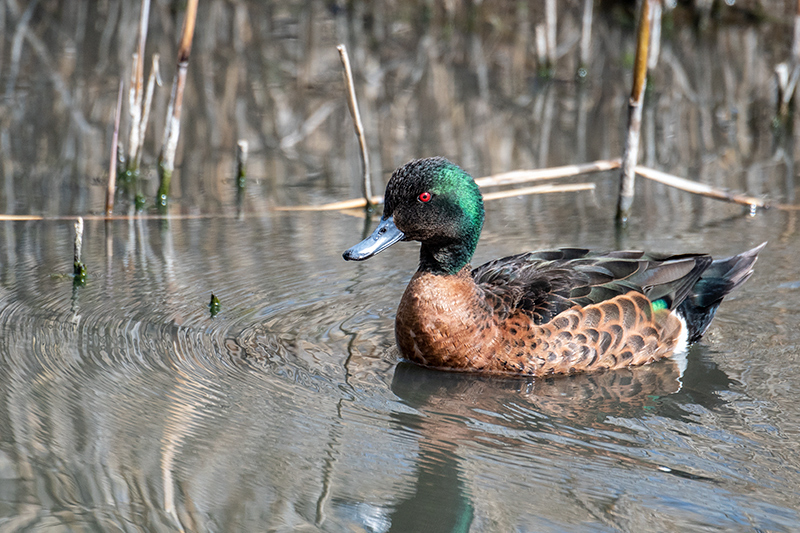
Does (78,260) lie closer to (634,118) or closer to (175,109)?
(175,109)

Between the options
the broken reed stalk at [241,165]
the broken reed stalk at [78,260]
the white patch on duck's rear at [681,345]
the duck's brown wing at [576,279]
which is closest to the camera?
the duck's brown wing at [576,279]

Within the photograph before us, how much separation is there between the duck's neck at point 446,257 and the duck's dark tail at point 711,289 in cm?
127

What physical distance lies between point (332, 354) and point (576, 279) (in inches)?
52.1

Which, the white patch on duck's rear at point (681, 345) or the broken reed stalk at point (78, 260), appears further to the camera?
the broken reed stalk at point (78, 260)

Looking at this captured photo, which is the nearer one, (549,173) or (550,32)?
(549,173)

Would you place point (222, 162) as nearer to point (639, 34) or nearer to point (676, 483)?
point (639, 34)

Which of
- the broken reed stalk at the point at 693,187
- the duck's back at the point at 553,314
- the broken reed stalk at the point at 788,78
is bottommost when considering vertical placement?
the duck's back at the point at 553,314

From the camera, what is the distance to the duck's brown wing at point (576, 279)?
480 centimetres

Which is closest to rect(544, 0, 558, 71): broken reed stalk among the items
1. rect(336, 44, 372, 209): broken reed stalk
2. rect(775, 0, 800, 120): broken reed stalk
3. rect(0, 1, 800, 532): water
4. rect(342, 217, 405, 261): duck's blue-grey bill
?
rect(0, 1, 800, 532): water

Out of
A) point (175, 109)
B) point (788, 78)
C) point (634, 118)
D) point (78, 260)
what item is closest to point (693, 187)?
point (634, 118)

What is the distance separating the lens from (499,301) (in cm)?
483

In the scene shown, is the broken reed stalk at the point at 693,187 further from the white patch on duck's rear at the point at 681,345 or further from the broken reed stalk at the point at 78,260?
the broken reed stalk at the point at 78,260

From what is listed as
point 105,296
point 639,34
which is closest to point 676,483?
point 105,296

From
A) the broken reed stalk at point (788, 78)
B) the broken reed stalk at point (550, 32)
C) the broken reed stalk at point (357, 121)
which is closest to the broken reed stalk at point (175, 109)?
the broken reed stalk at point (357, 121)
